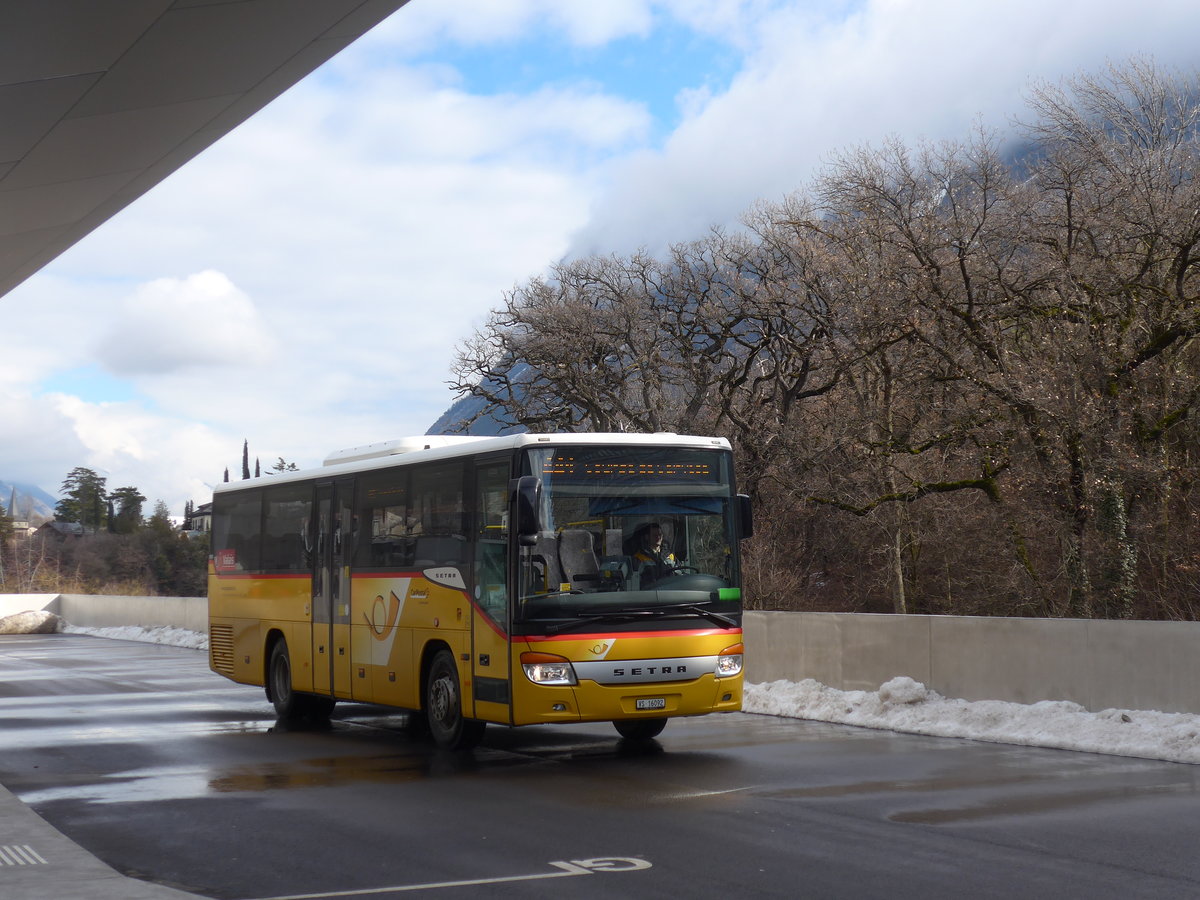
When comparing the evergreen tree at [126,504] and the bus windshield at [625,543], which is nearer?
the bus windshield at [625,543]

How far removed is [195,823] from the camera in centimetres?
984

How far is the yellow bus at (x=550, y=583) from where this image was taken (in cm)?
1302

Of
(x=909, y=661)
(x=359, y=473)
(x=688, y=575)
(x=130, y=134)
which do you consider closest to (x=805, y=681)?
(x=909, y=661)

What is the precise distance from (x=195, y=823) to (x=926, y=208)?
22.7 metres

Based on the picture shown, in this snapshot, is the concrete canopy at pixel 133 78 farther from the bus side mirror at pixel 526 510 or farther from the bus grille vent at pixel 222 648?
the bus grille vent at pixel 222 648

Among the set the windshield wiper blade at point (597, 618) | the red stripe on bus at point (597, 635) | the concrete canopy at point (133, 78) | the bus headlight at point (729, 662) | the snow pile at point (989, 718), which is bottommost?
the snow pile at point (989, 718)

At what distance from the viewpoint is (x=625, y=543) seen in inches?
526

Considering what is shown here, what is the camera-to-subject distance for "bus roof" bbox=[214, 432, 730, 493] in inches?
534

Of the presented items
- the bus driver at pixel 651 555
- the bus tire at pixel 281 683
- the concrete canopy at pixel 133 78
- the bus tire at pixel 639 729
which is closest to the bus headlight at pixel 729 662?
the bus driver at pixel 651 555

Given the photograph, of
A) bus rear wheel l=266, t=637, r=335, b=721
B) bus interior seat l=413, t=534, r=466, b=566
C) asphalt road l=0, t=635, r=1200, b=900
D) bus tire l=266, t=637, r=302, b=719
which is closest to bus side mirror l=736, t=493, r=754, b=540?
asphalt road l=0, t=635, r=1200, b=900

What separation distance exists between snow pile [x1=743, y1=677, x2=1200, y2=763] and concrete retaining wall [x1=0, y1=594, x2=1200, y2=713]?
196 mm

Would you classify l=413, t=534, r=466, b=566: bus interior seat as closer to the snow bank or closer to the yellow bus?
the yellow bus

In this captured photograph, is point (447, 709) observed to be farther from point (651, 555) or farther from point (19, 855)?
point (19, 855)

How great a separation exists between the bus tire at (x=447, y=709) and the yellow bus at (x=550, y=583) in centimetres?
2
